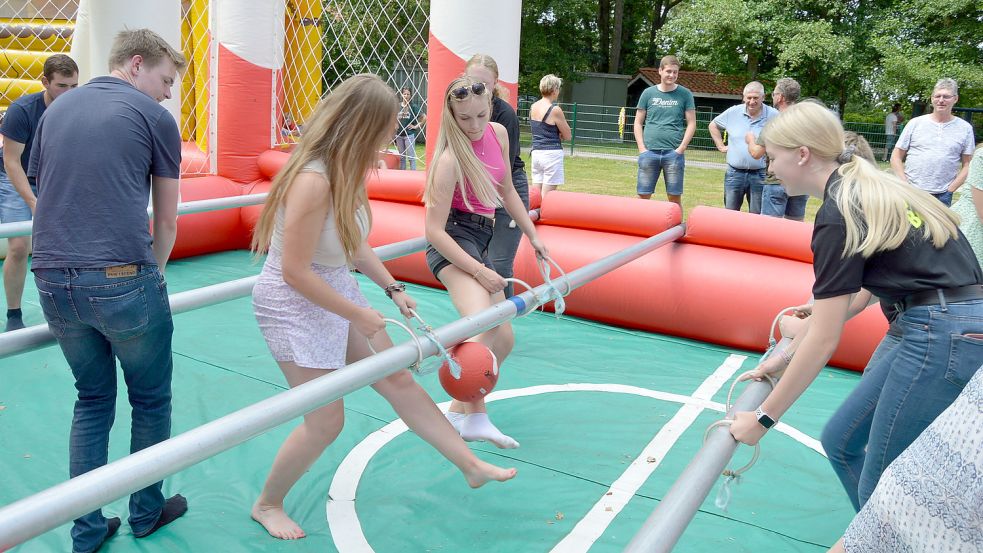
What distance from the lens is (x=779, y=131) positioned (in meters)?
2.25

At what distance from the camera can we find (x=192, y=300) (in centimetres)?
287

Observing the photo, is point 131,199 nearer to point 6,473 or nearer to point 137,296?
point 137,296

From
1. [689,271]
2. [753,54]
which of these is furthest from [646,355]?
[753,54]

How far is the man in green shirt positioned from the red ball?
15.3 feet

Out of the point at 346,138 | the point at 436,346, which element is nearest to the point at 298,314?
the point at 436,346

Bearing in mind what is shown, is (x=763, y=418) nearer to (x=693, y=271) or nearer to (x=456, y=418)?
(x=456, y=418)

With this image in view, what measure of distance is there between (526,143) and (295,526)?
2023cm

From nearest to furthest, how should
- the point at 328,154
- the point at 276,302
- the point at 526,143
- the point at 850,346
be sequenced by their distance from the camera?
1. the point at 328,154
2. the point at 276,302
3. the point at 850,346
4. the point at 526,143

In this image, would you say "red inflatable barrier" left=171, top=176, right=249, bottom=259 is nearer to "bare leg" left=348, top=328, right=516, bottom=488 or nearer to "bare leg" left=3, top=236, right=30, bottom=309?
"bare leg" left=3, top=236, right=30, bottom=309

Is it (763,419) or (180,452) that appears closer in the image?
(180,452)

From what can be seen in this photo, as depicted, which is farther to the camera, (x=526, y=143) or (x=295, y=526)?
(x=526, y=143)

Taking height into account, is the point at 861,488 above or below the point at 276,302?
below

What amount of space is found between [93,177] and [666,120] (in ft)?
19.2

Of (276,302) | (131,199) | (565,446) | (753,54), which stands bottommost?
(565,446)
